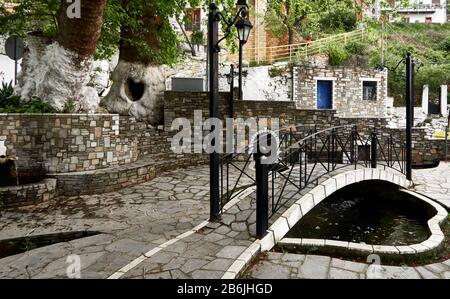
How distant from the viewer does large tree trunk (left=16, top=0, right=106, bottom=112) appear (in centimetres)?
673

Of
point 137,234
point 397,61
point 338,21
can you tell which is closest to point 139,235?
point 137,234

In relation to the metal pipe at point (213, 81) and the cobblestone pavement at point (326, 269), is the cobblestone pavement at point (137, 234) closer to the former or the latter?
the cobblestone pavement at point (326, 269)

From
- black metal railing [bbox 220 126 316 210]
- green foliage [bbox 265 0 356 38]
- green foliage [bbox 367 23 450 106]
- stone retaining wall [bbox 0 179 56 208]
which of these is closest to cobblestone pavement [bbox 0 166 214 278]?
stone retaining wall [bbox 0 179 56 208]

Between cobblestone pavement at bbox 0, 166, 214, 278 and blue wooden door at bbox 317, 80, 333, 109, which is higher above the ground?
blue wooden door at bbox 317, 80, 333, 109

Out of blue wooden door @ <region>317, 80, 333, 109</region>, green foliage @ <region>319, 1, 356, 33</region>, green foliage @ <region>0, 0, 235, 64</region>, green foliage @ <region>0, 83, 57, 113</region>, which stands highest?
green foliage @ <region>319, 1, 356, 33</region>

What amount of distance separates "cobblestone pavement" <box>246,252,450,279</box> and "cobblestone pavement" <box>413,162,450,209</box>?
3.37 m

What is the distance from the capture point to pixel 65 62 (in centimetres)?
707

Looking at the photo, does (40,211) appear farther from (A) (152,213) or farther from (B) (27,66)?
(B) (27,66)

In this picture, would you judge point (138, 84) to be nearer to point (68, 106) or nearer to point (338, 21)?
point (68, 106)

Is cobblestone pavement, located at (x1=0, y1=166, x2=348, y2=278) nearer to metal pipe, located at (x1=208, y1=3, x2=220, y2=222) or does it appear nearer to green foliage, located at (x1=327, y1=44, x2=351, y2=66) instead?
metal pipe, located at (x1=208, y1=3, x2=220, y2=222)

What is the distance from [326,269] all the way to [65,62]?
22.4ft

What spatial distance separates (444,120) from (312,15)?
33.7 ft

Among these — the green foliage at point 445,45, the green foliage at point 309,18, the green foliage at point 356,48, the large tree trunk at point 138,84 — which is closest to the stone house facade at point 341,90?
the green foliage at point 356,48

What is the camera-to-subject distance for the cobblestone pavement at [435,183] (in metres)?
7.29
